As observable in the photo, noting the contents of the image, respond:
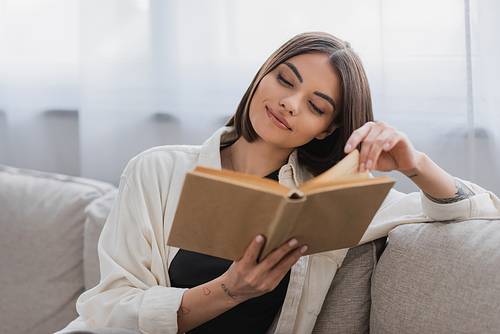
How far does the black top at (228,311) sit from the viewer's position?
0.95 meters

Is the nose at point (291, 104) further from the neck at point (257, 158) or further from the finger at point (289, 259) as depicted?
the finger at point (289, 259)

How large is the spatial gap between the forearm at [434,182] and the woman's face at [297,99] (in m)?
0.22

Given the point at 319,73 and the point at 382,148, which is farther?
the point at 319,73

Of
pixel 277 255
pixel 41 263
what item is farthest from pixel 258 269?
pixel 41 263

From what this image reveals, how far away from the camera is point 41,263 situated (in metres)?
1.41

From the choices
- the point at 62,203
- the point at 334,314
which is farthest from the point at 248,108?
the point at 62,203

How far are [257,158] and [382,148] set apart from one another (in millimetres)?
415

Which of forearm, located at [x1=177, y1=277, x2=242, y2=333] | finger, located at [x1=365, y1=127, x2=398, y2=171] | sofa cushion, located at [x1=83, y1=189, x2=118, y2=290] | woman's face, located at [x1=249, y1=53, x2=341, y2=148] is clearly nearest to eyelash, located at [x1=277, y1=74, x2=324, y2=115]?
woman's face, located at [x1=249, y1=53, x2=341, y2=148]

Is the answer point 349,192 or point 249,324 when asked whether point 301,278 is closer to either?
point 249,324

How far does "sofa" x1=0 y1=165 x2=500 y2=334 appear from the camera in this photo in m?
0.78

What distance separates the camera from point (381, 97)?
1.37 metres

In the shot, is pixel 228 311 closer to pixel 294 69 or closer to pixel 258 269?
pixel 258 269

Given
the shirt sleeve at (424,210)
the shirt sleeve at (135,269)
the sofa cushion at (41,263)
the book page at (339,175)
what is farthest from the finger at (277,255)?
the sofa cushion at (41,263)

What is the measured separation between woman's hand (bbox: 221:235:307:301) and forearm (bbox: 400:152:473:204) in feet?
1.12
